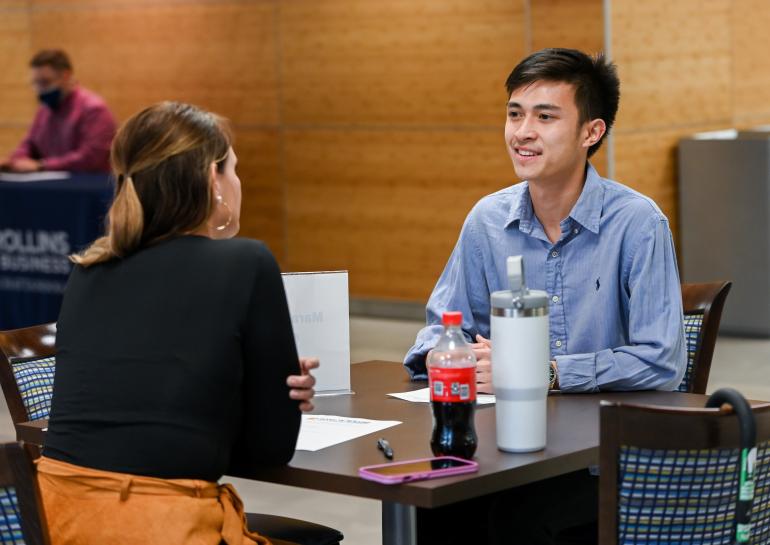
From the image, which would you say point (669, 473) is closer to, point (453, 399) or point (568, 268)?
point (453, 399)

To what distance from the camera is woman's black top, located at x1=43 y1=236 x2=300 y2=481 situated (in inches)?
80.5

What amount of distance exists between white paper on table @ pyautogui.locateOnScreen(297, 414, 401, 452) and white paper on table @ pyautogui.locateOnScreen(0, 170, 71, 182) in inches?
202

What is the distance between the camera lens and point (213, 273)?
2078 mm

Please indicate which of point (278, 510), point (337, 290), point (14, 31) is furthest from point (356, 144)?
point (337, 290)

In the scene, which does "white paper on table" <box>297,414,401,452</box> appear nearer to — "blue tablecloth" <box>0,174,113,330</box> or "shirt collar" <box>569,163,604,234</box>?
"shirt collar" <box>569,163,604,234</box>

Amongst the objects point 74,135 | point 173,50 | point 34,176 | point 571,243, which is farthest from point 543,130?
point 173,50

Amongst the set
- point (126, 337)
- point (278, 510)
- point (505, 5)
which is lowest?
point (278, 510)

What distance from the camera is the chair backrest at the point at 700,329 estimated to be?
2.98 metres

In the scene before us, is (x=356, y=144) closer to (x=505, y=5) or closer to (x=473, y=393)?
(x=505, y=5)

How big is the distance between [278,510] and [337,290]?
2020 millimetres

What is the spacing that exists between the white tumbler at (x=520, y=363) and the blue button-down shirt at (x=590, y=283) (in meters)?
0.47

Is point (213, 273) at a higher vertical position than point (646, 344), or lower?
higher

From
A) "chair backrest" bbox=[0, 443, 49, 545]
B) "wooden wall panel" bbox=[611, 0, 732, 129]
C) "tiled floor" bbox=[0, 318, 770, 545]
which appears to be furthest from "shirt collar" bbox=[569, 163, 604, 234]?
"wooden wall panel" bbox=[611, 0, 732, 129]

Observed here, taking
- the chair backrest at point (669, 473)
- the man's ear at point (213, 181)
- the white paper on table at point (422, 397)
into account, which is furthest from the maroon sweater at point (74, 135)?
the chair backrest at point (669, 473)
